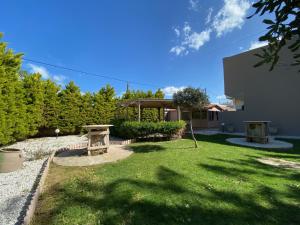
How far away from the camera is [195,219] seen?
2906 mm

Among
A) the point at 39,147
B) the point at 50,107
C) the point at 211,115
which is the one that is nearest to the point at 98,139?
the point at 39,147

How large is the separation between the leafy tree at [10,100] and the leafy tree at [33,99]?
738mm

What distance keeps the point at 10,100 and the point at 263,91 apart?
17.3m

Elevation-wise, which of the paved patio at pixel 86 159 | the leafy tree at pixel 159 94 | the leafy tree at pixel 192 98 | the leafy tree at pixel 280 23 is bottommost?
the paved patio at pixel 86 159

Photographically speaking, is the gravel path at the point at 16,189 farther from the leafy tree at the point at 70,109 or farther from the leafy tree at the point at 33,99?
the leafy tree at the point at 70,109

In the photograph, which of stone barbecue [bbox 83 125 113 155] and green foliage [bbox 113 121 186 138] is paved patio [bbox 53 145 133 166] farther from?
green foliage [bbox 113 121 186 138]

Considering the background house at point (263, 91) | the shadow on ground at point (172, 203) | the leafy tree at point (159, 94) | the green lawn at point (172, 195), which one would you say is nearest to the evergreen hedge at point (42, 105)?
the leafy tree at point (159, 94)

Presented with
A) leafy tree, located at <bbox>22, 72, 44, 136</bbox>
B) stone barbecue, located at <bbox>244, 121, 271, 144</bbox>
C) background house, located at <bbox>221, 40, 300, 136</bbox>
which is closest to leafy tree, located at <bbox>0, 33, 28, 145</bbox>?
leafy tree, located at <bbox>22, 72, 44, 136</bbox>

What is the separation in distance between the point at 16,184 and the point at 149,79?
32.8 m

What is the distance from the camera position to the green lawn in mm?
2990

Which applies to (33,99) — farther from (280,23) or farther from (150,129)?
(280,23)

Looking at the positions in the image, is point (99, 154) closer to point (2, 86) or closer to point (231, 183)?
point (231, 183)

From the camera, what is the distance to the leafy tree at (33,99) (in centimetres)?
1191

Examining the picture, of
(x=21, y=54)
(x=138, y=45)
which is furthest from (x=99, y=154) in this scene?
(x=138, y=45)
